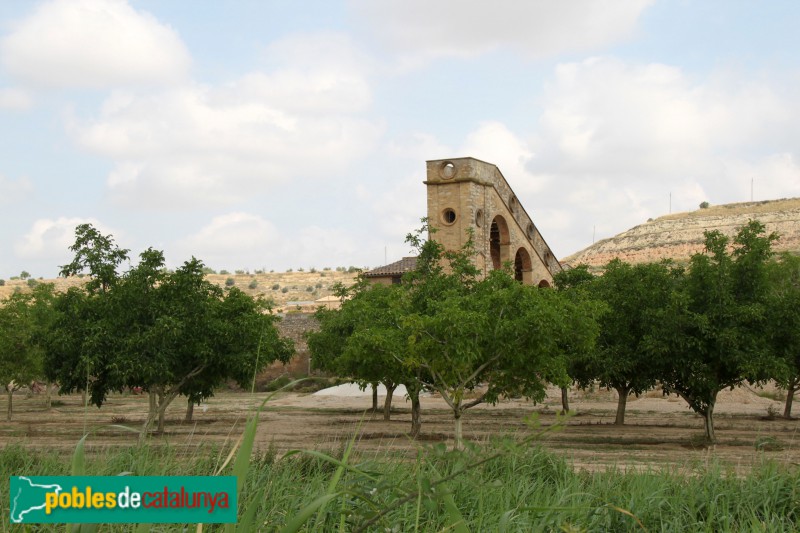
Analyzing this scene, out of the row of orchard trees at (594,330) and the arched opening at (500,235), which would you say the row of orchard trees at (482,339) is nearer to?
the row of orchard trees at (594,330)

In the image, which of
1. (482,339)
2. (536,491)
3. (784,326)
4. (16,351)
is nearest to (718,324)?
(784,326)

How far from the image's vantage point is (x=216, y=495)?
2602mm

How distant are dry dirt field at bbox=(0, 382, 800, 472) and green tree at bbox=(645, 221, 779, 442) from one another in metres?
1.88

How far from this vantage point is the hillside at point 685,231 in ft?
293

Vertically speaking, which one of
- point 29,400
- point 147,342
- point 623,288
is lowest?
point 29,400

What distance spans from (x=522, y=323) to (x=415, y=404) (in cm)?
742

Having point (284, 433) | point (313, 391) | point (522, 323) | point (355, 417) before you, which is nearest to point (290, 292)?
point (313, 391)

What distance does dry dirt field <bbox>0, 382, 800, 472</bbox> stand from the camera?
2077 cm

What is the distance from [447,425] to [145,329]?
12.4m

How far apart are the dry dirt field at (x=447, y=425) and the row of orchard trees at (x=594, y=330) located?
1668mm

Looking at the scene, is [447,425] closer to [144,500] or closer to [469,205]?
[469,205]

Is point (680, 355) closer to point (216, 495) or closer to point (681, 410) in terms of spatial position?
point (681, 410)

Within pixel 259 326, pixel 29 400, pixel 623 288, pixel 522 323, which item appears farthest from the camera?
pixel 29 400

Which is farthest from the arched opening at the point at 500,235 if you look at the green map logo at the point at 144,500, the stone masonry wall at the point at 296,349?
the green map logo at the point at 144,500
